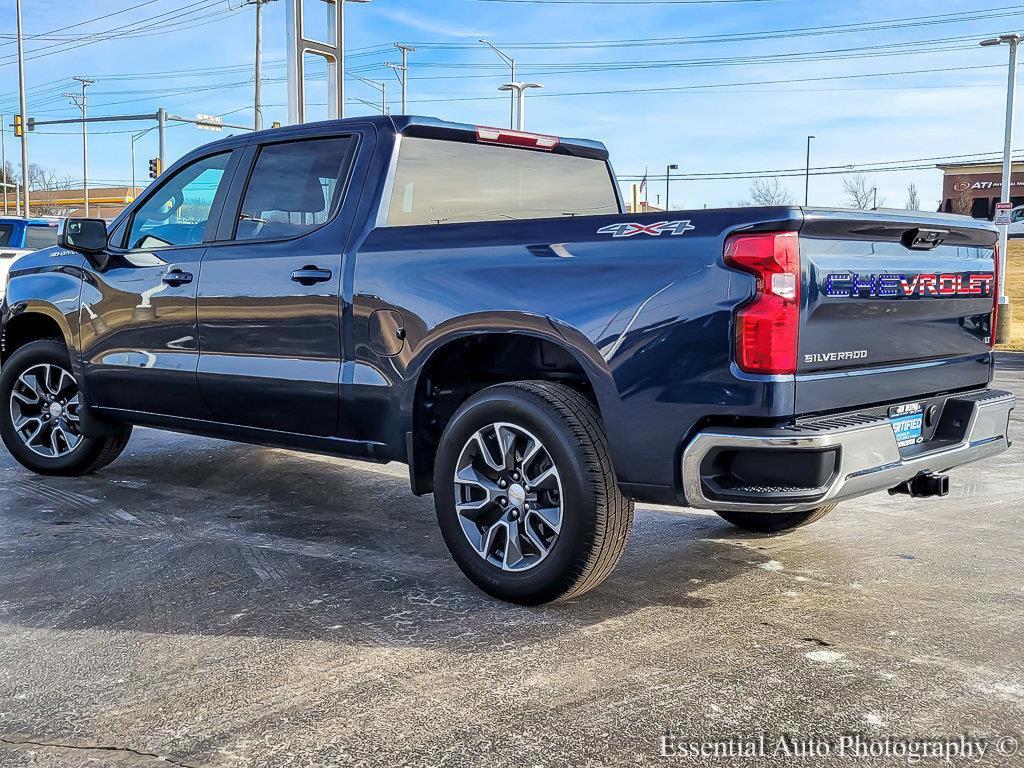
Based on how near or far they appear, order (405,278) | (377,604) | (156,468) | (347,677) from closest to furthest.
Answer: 1. (347,677)
2. (377,604)
3. (405,278)
4. (156,468)

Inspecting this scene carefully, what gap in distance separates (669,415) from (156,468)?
4387mm

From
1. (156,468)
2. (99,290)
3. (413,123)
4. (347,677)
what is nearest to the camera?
(347,677)

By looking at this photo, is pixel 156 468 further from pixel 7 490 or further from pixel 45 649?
pixel 45 649

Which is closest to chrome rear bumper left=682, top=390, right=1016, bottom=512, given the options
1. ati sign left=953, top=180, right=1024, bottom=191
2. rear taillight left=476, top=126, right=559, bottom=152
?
rear taillight left=476, top=126, right=559, bottom=152

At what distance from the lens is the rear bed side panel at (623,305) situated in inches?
137

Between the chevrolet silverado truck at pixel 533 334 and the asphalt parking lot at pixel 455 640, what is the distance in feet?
1.27

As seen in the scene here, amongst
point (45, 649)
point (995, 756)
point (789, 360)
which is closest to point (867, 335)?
point (789, 360)

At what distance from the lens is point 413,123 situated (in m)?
4.93

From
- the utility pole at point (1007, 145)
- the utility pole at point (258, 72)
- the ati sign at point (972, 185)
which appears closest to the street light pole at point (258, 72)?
the utility pole at point (258, 72)

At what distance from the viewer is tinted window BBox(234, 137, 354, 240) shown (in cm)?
494

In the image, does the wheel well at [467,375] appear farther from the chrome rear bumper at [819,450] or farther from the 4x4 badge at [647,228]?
the chrome rear bumper at [819,450]

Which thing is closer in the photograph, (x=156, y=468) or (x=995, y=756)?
(x=995, y=756)

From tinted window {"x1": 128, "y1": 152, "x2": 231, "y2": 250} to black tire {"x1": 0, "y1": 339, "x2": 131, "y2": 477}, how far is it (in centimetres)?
102

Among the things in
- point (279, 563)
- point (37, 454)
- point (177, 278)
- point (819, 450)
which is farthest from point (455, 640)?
point (37, 454)
